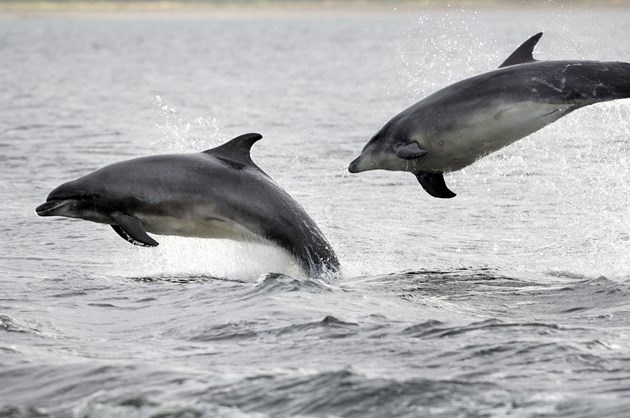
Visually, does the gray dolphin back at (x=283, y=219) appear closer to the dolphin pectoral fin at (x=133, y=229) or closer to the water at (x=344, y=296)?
the water at (x=344, y=296)

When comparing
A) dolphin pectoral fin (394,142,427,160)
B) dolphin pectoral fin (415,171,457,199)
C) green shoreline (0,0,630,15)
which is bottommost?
dolphin pectoral fin (415,171,457,199)

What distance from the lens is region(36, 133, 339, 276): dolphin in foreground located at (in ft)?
45.4

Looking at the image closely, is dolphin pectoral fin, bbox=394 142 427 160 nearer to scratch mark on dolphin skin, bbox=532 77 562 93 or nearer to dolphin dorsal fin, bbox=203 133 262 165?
scratch mark on dolphin skin, bbox=532 77 562 93

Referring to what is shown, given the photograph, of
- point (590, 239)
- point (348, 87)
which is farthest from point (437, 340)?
point (348, 87)

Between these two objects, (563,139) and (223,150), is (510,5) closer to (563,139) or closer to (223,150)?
(563,139)

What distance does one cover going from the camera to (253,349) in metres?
10.7

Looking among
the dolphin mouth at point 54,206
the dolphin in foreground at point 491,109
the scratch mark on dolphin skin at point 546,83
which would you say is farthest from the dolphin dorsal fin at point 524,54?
the dolphin mouth at point 54,206

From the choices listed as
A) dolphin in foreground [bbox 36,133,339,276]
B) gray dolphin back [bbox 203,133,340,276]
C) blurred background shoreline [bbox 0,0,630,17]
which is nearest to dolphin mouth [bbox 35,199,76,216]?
dolphin in foreground [bbox 36,133,339,276]

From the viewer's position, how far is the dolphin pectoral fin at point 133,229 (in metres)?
13.4

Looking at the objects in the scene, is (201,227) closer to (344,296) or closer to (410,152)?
(344,296)

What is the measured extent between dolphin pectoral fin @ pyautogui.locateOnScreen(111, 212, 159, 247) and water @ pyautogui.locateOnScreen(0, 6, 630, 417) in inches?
21.7

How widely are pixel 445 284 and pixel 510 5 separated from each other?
144 m

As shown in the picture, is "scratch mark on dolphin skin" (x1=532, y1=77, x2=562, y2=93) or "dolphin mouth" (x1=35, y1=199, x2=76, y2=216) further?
"dolphin mouth" (x1=35, y1=199, x2=76, y2=216)

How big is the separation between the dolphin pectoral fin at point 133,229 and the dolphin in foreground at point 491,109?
2.77 m
